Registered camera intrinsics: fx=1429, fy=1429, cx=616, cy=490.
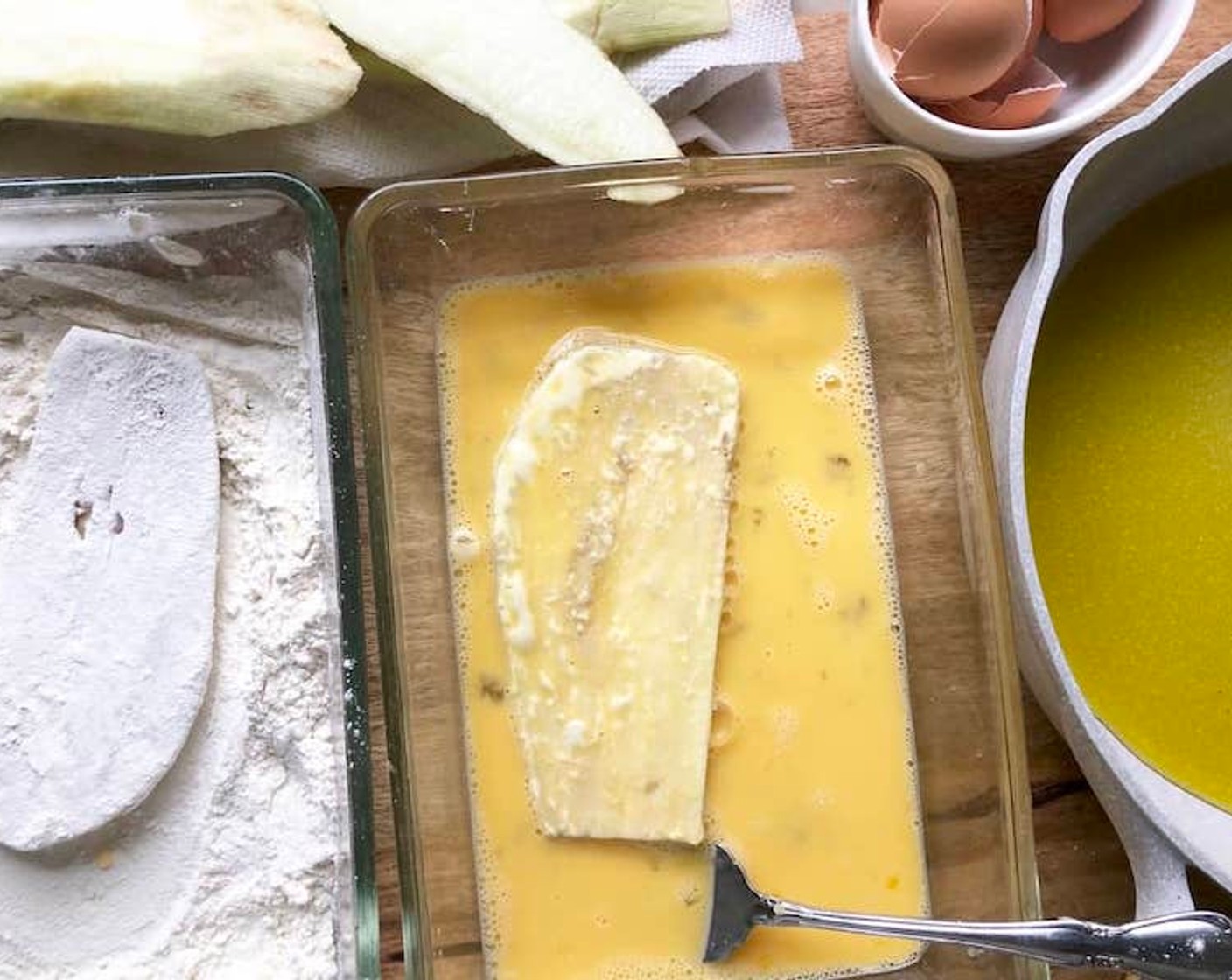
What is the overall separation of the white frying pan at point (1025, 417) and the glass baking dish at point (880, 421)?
3 centimetres

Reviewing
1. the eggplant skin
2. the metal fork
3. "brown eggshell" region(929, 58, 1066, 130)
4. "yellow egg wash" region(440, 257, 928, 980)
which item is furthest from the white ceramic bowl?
the metal fork

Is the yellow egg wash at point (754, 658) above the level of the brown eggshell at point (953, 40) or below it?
below

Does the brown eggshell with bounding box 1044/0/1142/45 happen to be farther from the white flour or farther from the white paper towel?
the white flour

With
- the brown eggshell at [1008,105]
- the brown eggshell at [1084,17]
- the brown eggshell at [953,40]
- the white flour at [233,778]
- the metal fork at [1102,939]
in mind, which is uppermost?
the brown eggshell at [1084,17]

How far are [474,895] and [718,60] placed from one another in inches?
23.2

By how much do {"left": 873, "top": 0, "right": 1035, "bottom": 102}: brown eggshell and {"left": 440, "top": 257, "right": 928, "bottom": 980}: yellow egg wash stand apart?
5.9 inches

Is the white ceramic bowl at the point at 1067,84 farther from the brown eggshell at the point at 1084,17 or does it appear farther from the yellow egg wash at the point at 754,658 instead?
the yellow egg wash at the point at 754,658

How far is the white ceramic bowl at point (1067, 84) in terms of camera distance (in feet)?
3.11

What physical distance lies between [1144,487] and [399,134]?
1.87 feet

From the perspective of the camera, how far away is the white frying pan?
2.89 ft

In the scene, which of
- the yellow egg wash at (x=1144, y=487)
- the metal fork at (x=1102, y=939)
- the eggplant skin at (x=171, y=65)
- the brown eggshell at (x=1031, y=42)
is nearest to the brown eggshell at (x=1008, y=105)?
the brown eggshell at (x=1031, y=42)

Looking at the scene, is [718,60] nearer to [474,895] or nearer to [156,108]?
[156,108]

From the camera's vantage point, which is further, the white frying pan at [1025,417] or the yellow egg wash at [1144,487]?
the yellow egg wash at [1144,487]

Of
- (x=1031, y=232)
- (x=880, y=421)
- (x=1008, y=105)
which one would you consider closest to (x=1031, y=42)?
(x=1008, y=105)
